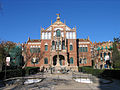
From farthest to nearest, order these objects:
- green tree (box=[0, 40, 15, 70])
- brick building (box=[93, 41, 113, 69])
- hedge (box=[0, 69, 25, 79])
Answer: brick building (box=[93, 41, 113, 69]), green tree (box=[0, 40, 15, 70]), hedge (box=[0, 69, 25, 79])

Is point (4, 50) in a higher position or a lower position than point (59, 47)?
lower

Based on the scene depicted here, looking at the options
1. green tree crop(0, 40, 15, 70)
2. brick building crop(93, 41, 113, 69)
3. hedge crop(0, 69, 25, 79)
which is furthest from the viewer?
brick building crop(93, 41, 113, 69)

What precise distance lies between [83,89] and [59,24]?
32594 mm

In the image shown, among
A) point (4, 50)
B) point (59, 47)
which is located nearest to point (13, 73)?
point (4, 50)

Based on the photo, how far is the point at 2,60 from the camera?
92.8 feet

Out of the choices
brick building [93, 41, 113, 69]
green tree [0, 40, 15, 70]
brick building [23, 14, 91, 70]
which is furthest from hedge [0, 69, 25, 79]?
brick building [93, 41, 113, 69]

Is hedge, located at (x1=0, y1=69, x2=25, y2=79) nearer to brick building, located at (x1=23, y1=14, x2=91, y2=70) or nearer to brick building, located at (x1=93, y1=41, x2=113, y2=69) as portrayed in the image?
brick building, located at (x1=23, y1=14, x2=91, y2=70)

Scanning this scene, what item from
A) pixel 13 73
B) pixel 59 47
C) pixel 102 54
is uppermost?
pixel 59 47

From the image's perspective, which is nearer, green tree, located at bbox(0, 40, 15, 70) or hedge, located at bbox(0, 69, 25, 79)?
hedge, located at bbox(0, 69, 25, 79)

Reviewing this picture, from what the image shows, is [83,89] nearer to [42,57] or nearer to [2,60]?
[2,60]

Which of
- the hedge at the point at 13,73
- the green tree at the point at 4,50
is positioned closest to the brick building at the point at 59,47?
the green tree at the point at 4,50

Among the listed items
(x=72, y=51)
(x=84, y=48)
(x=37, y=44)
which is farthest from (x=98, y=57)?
(x=37, y=44)

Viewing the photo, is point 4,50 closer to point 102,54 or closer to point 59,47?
point 59,47

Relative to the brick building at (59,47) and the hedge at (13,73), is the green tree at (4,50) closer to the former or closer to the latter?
the hedge at (13,73)
